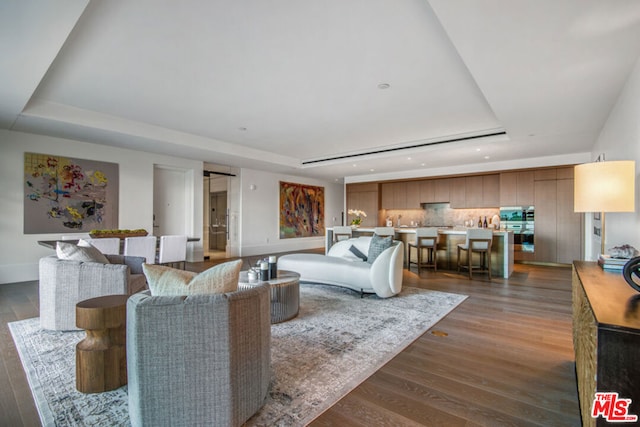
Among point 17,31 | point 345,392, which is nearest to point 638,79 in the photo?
point 345,392

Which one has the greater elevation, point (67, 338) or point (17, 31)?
point (17, 31)

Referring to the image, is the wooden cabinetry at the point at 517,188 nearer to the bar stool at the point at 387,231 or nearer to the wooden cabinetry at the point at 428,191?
the wooden cabinetry at the point at 428,191

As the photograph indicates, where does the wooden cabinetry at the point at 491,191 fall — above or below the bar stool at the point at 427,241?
above

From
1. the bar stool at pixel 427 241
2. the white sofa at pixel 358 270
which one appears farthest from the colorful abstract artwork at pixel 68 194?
the bar stool at pixel 427 241

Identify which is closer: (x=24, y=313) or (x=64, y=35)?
(x=64, y=35)

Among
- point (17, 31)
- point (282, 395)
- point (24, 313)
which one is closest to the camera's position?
point (282, 395)

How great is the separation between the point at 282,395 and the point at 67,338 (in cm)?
229

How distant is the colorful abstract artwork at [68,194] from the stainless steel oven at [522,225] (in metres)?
9.03

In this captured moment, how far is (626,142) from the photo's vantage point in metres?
3.14

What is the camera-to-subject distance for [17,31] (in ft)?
8.09

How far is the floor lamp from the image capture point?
2260 mm

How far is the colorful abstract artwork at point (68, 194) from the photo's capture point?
543 cm

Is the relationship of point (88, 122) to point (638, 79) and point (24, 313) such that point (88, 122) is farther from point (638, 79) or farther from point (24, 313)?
point (638, 79)

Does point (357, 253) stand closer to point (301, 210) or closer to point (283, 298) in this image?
point (283, 298)
